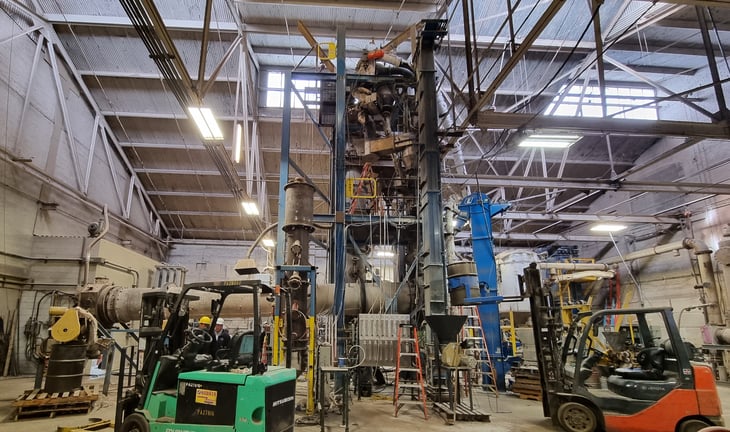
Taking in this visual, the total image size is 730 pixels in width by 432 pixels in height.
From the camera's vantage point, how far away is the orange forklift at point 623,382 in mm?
5820

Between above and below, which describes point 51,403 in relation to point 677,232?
below

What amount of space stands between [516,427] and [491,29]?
13.8 metres

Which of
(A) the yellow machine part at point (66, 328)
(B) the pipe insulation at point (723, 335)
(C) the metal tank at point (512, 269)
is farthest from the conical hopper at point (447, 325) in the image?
(B) the pipe insulation at point (723, 335)

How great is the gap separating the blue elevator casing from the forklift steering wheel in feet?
22.8

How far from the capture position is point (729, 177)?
14000 millimetres

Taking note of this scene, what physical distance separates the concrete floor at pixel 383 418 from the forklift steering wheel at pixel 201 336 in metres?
2.36

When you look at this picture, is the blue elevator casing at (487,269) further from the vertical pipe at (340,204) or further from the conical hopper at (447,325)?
the vertical pipe at (340,204)

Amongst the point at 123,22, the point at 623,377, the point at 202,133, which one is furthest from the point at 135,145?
the point at 623,377

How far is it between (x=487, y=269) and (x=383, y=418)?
549 cm

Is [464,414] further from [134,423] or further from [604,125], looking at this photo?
[604,125]

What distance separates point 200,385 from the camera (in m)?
4.78

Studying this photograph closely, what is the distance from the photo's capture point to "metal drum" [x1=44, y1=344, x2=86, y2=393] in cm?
779

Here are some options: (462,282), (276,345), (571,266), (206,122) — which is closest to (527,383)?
(462,282)

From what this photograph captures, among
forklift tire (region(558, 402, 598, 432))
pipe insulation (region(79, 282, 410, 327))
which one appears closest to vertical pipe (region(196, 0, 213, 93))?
pipe insulation (region(79, 282, 410, 327))
